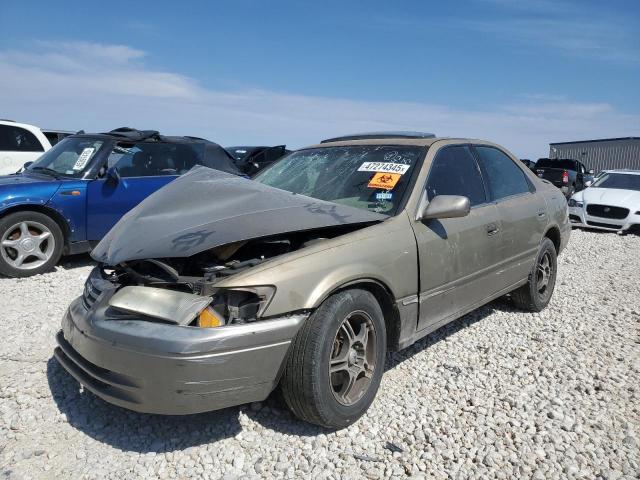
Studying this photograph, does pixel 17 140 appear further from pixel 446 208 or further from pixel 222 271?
pixel 446 208

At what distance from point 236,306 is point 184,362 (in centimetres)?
35

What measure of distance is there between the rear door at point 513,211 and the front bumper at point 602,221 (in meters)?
6.28

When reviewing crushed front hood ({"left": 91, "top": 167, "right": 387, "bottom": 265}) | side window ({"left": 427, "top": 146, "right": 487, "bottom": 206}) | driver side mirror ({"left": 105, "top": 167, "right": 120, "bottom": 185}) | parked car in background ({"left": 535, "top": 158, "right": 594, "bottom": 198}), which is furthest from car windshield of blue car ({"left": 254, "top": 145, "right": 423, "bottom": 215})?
parked car in background ({"left": 535, "top": 158, "right": 594, "bottom": 198})

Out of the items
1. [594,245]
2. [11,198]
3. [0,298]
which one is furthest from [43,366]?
[594,245]

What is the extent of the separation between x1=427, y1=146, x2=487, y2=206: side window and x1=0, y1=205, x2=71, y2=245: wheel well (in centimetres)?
439

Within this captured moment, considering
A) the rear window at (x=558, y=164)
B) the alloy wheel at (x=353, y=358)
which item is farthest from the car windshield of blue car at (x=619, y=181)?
the alloy wheel at (x=353, y=358)

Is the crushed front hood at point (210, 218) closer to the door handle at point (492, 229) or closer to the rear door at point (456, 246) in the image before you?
the rear door at point (456, 246)

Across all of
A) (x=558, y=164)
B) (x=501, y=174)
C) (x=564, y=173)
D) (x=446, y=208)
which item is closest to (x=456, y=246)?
(x=446, y=208)

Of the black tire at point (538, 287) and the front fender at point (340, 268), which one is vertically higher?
the front fender at point (340, 268)

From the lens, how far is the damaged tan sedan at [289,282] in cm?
232

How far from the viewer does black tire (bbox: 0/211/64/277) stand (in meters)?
5.45

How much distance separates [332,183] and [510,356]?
1831 mm

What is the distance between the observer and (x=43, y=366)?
3412 millimetres

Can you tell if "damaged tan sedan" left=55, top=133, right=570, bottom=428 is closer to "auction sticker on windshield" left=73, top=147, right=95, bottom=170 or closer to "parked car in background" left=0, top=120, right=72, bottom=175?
"auction sticker on windshield" left=73, top=147, right=95, bottom=170
